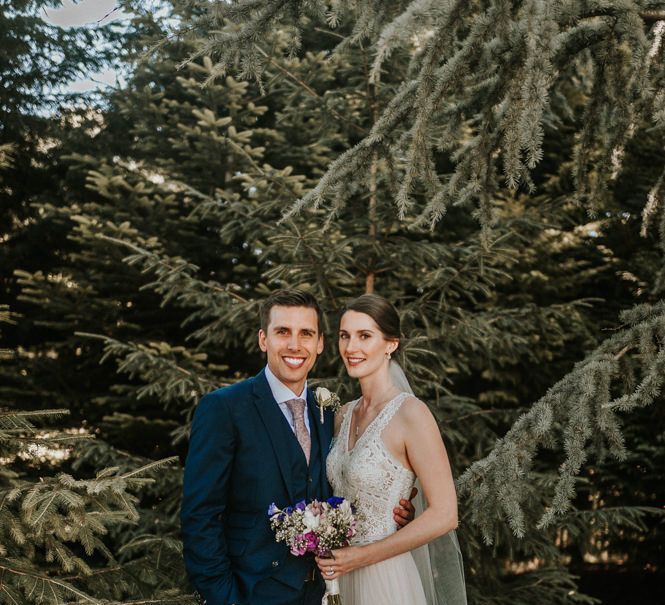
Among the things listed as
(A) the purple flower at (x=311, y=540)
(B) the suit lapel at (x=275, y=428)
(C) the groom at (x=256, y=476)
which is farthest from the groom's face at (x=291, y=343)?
(A) the purple flower at (x=311, y=540)

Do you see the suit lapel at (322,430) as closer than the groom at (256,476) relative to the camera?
No

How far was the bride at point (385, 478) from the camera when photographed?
2.84 m

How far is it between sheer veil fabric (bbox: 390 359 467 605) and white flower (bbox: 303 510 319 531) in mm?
905

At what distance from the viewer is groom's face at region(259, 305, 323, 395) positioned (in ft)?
9.45

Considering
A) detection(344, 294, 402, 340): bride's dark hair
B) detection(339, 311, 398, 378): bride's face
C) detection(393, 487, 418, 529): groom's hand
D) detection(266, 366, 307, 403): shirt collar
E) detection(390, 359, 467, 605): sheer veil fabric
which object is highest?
detection(344, 294, 402, 340): bride's dark hair

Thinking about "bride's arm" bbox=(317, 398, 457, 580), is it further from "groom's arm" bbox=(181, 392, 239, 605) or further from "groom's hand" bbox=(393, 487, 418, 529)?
"groom's arm" bbox=(181, 392, 239, 605)

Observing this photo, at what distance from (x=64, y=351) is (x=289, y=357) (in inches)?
203

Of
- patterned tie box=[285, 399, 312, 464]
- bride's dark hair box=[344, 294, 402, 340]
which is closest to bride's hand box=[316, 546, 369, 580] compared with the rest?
patterned tie box=[285, 399, 312, 464]

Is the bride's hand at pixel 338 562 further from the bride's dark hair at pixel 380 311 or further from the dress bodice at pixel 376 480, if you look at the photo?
the bride's dark hair at pixel 380 311

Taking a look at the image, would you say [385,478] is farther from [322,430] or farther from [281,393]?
[281,393]

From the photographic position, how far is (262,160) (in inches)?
296

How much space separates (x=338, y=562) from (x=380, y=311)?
116cm

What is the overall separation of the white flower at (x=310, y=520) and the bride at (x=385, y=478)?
278 millimetres

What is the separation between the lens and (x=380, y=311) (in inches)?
125
